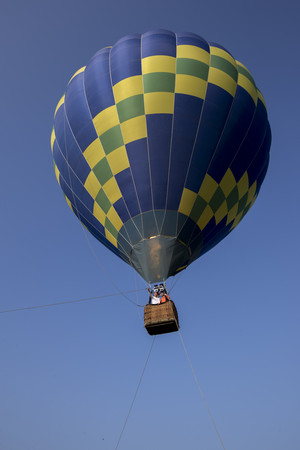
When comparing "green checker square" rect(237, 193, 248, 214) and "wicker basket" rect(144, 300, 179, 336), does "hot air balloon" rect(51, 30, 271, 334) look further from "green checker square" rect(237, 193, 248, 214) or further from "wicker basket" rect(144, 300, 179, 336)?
"wicker basket" rect(144, 300, 179, 336)

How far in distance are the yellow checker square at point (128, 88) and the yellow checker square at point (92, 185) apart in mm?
1818

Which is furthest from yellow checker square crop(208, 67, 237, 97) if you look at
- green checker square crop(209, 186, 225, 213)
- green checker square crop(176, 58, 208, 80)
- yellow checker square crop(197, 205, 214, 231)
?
yellow checker square crop(197, 205, 214, 231)

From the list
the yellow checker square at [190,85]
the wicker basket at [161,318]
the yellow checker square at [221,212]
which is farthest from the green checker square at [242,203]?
the wicker basket at [161,318]

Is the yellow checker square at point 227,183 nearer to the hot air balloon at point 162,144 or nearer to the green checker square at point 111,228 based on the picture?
the hot air balloon at point 162,144

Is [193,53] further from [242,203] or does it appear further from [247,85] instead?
[242,203]

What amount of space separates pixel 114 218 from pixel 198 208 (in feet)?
6.26

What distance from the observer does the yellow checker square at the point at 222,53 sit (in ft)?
28.9

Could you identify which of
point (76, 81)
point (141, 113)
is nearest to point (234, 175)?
point (141, 113)

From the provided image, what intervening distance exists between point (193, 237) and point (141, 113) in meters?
2.99

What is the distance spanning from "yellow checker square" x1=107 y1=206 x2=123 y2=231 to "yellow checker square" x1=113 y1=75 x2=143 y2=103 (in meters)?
2.51

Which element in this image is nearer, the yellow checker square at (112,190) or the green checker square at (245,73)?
the yellow checker square at (112,190)

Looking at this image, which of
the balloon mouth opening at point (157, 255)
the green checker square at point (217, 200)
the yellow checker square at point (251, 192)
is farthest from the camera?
the yellow checker square at point (251, 192)

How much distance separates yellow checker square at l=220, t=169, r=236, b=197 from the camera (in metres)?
8.28

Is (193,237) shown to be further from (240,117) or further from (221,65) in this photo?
(221,65)
